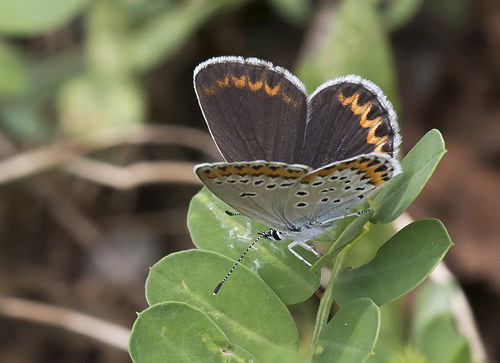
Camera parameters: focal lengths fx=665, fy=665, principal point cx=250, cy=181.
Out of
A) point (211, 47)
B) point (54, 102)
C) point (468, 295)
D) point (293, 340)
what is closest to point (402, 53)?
point (211, 47)

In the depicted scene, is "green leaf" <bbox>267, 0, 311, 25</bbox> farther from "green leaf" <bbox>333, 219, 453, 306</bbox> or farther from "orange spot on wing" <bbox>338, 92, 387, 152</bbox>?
"green leaf" <bbox>333, 219, 453, 306</bbox>

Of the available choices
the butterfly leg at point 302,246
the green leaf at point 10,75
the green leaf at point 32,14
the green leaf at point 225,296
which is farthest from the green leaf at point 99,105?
the green leaf at point 225,296

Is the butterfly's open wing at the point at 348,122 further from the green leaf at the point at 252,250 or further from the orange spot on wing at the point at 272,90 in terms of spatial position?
the green leaf at the point at 252,250

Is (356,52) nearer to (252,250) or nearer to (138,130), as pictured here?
(138,130)

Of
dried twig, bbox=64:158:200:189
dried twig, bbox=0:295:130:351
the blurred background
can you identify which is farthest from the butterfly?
the blurred background

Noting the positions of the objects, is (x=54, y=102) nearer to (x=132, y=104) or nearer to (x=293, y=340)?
(x=132, y=104)

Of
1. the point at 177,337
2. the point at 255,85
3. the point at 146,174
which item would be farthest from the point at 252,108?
the point at 146,174
